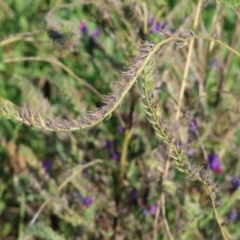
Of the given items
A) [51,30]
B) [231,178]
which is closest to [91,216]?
[231,178]

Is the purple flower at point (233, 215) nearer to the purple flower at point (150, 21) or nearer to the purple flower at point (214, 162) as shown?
the purple flower at point (214, 162)

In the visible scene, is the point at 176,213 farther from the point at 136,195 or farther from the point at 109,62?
the point at 109,62

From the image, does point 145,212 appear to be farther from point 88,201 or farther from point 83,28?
point 83,28

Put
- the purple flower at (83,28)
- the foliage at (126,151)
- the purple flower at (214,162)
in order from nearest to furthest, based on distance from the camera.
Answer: the foliage at (126,151) → the purple flower at (214,162) → the purple flower at (83,28)

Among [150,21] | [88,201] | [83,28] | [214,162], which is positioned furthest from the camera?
[83,28]

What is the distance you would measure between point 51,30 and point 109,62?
0.27 meters

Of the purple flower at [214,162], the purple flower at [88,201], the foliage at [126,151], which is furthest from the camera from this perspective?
the purple flower at [214,162]

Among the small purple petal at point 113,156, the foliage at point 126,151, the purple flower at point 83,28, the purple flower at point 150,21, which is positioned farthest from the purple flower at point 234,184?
the purple flower at point 83,28

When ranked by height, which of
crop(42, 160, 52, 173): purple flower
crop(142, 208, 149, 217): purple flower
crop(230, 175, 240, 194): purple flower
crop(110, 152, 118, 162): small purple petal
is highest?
crop(230, 175, 240, 194): purple flower

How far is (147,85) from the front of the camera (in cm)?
89

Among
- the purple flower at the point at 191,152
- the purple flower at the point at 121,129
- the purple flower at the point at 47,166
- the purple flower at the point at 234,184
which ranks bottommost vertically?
the purple flower at the point at 47,166

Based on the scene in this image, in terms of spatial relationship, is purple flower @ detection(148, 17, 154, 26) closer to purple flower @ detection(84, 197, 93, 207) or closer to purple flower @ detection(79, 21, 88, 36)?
purple flower @ detection(84, 197, 93, 207)

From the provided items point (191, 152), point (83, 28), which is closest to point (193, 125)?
point (191, 152)

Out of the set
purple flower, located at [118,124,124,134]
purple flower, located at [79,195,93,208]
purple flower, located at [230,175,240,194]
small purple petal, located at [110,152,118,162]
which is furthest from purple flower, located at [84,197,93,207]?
purple flower, located at [230,175,240,194]
